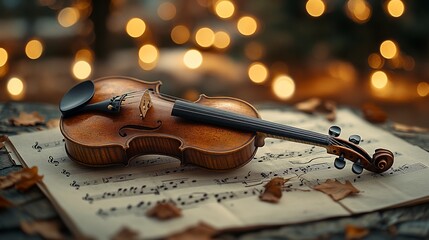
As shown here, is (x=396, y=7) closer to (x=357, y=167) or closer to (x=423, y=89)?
(x=423, y=89)

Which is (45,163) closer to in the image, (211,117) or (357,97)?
(211,117)

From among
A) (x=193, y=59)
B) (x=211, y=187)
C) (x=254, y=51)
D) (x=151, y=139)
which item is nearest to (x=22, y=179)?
(x=151, y=139)

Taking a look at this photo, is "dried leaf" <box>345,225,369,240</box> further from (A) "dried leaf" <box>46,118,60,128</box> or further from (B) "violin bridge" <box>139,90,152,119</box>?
(A) "dried leaf" <box>46,118,60,128</box>

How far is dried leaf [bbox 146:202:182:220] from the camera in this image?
117 centimetres

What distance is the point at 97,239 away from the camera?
1.10m

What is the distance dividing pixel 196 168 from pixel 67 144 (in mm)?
302

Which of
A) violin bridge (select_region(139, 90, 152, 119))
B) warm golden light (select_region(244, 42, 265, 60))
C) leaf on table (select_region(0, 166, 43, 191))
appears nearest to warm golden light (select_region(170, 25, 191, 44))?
warm golden light (select_region(244, 42, 265, 60))

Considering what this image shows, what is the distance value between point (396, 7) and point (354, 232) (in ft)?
5.88

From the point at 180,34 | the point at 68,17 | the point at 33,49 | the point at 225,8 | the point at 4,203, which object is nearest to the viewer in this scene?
the point at 4,203

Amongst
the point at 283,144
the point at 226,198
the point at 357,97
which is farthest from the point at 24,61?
the point at 226,198

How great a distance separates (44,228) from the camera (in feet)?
3.76

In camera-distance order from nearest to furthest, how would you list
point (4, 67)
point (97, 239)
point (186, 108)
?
point (97, 239)
point (186, 108)
point (4, 67)

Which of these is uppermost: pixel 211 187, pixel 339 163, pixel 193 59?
pixel 193 59

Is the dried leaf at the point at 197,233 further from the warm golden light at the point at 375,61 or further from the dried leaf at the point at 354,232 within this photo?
the warm golden light at the point at 375,61
